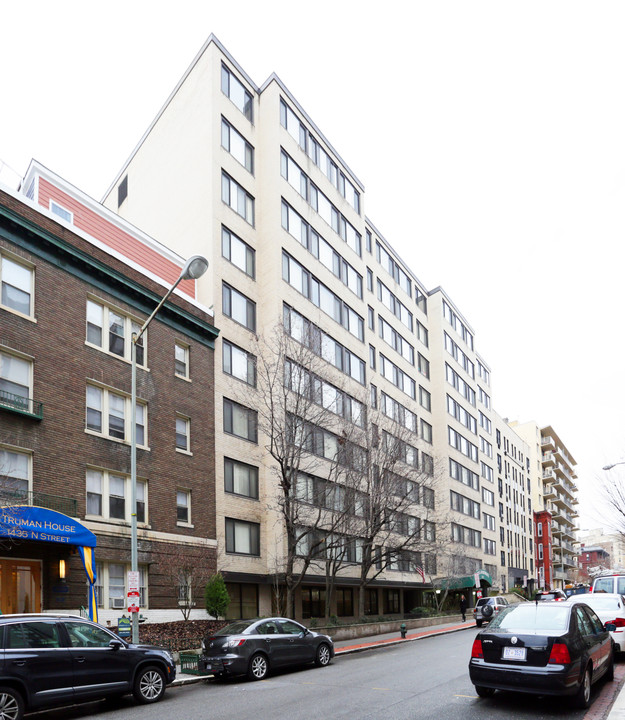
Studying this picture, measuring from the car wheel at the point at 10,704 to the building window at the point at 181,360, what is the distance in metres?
17.1

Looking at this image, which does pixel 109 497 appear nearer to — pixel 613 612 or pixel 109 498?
pixel 109 498

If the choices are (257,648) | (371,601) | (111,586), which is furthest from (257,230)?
(371,601)

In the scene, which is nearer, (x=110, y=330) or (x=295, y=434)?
(x=110, y=330)

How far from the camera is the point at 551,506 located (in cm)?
11244

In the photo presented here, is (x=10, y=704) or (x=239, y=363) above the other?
(x=239, y=363)

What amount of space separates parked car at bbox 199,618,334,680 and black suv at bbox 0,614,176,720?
2595mm

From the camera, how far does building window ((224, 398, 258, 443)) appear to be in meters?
30.7

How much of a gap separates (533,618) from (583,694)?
1.27m

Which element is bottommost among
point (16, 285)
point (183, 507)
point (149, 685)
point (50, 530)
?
point (149, 685)

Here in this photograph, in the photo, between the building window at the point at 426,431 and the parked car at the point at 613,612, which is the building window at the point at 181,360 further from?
the building window at the point at 426,431

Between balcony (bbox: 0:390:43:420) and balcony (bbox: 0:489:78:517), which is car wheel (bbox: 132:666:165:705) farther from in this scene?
balcony (bbox: 0:390:43:420)

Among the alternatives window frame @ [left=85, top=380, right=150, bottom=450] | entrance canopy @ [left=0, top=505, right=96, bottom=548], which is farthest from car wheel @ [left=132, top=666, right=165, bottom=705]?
window frame @ [left=85, top=380, right=150, bottom=450]

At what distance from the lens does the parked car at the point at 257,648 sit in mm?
16734

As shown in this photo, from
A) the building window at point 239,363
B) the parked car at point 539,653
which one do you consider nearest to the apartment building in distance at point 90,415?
the building window at point 239,363
